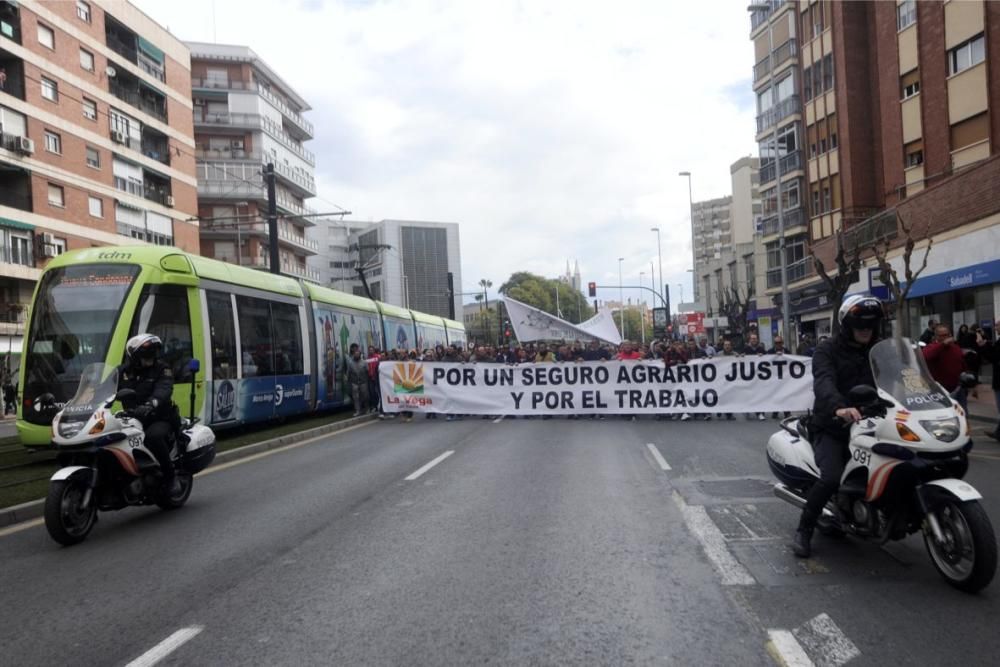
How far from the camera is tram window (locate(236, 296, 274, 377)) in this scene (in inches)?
583

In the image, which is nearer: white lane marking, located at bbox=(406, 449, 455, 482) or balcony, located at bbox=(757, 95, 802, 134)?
white lane marking, located at bbox=(406, 449, 455, 482)

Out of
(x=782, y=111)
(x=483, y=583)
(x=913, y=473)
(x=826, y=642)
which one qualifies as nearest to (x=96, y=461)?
(x=483, y=583)

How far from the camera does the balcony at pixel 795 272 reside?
39.6 metres

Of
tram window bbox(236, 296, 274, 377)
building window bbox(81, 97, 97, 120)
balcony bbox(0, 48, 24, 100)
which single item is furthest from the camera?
building window bbox(81, 97, 97, 120)

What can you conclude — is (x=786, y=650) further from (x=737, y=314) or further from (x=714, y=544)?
(x=737, y=314)

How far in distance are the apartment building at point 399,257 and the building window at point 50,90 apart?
64.3 meters

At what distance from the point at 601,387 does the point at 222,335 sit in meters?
7.63

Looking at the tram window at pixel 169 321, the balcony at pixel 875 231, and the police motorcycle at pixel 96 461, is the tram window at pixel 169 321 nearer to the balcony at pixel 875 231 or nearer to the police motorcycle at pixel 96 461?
the police motorcycle at pixel 96 461

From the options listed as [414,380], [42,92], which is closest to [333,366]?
[414,380]

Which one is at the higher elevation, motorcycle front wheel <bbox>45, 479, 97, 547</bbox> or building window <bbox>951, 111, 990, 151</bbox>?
building window <bbox>951, 111, 990, 151</bbox>

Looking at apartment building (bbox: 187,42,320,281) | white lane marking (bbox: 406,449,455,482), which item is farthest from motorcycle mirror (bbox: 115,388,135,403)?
apartment building (bbox: 187,42,320,281)

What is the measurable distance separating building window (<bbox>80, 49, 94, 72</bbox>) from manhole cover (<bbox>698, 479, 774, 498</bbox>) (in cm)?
3952

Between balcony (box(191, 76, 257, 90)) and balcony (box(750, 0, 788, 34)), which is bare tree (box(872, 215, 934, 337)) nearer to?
balcony (box(750, 0, 788, 34))

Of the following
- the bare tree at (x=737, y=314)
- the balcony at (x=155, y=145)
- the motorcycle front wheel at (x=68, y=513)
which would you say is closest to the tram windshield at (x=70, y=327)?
the motorcycle front wheel at (x=68, y=513)
